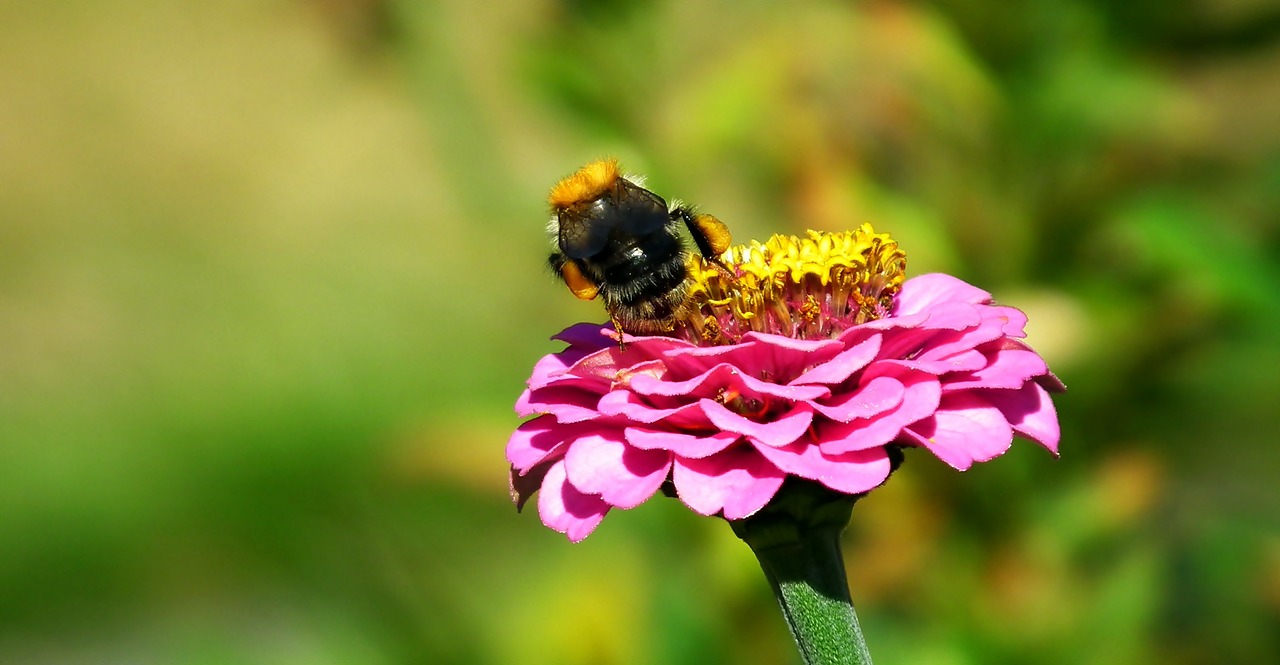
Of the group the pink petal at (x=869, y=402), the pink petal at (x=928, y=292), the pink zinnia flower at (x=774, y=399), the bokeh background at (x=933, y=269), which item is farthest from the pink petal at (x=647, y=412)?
the bokeh background at (x=933, y=269)

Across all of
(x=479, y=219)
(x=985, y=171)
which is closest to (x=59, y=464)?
(x=479, y=219)

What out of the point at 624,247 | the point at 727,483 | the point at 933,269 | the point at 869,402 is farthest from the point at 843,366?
the point at 933,269

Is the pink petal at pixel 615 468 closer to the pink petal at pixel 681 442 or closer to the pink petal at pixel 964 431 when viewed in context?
→ the pink petal at pixel 681 442

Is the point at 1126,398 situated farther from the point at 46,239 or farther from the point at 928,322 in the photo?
the point at 46,239

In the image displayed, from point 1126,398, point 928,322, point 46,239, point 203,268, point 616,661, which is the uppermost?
point 46,239

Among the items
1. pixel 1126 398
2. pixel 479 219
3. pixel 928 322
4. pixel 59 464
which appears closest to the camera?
pixel 928 322

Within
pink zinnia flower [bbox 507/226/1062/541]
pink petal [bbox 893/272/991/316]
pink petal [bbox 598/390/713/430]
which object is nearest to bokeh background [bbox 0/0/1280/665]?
pink petal [bbox 893/272/991/316]

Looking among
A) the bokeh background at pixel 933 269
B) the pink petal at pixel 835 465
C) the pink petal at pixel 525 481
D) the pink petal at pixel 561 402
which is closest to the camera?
the pink petal at pixel 835 465
